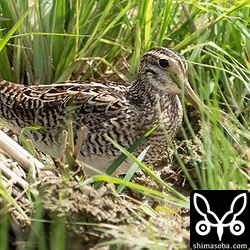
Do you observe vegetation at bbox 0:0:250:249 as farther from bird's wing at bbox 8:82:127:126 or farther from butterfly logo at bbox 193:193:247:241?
butterfly logo at bbox 193:193:247:241

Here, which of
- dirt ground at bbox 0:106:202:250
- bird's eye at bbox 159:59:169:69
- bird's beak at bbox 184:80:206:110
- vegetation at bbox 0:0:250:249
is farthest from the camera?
vegetation at bbox 0:0:250:249

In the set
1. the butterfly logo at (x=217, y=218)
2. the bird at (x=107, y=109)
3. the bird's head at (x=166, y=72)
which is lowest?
the butterfly logo at (x=217, y=218)

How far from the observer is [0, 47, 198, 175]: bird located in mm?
5125

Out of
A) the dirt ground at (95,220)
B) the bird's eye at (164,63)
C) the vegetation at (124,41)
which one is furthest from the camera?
the vegetation at (124,41)

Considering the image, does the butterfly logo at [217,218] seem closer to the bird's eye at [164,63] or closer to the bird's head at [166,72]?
the bird's head at [166,72]

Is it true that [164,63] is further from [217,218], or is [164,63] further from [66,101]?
[217,218]

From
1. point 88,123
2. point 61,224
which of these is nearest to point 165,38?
point 88,123

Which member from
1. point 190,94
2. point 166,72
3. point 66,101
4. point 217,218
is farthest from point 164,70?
point 217,218

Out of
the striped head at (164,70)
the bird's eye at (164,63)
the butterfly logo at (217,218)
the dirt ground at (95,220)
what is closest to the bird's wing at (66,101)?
the striped head at (164,70)

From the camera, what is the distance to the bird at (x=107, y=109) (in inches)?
202

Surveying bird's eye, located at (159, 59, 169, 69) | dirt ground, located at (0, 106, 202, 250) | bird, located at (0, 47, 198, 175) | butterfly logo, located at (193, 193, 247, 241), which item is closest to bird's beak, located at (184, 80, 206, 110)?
bird, located at (0, 47, 198, 175)

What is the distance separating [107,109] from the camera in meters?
5.20

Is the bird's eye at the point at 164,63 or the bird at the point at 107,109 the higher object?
the bird's eye at the point at 164,63

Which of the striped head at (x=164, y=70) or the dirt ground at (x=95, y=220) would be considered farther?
the striped head at (x=164, y=70)
